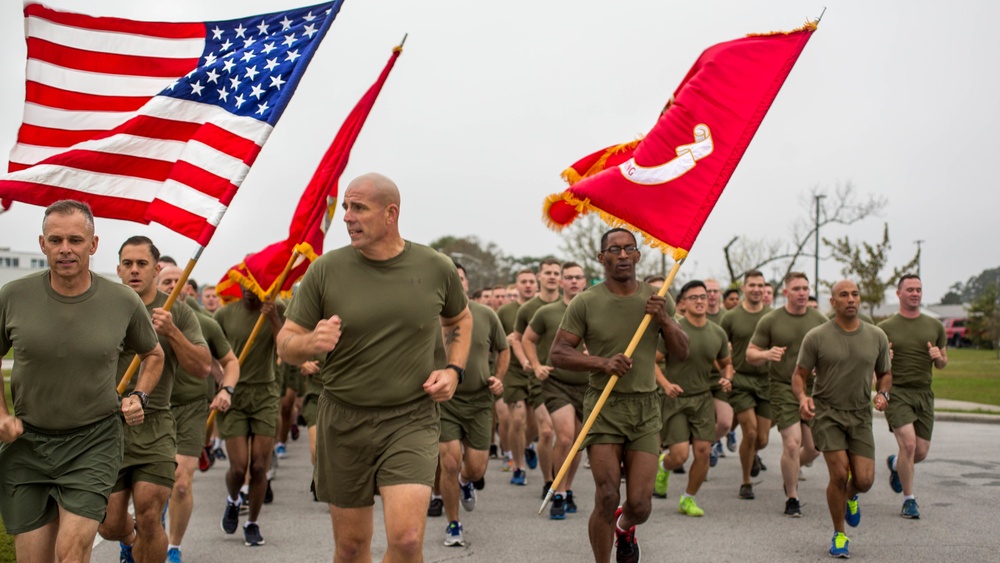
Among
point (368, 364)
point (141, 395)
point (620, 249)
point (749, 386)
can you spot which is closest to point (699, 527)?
point (749, 386)

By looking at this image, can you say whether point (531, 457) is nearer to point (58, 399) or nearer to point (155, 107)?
point (155, 107)

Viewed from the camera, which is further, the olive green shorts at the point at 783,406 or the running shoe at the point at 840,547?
the olive green shorts at the point at 783,406

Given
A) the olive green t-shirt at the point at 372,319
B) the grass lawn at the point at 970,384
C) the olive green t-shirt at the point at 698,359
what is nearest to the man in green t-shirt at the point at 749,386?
the olive green t-shirt at the point at 698,359

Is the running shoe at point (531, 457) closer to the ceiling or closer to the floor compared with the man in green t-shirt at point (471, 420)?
closer to the floor

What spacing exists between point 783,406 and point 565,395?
231 cm

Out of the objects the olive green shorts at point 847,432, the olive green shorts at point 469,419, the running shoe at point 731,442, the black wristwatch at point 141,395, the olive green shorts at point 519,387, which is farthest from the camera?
the running shoe at point 731,442

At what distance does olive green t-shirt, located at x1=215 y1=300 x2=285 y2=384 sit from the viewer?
9453 mm

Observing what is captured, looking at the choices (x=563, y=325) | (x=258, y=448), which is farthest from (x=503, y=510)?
(x=563, y=325)

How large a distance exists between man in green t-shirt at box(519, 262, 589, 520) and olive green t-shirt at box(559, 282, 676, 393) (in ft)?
8.93

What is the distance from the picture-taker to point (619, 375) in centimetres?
689

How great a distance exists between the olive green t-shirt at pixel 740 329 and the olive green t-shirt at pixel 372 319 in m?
7.30

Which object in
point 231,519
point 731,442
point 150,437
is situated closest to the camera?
point 150,437

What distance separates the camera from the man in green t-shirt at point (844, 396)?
8.21 m

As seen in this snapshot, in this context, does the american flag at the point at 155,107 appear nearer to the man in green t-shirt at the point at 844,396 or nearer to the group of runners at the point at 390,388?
the group of runners at the point at 390,388
